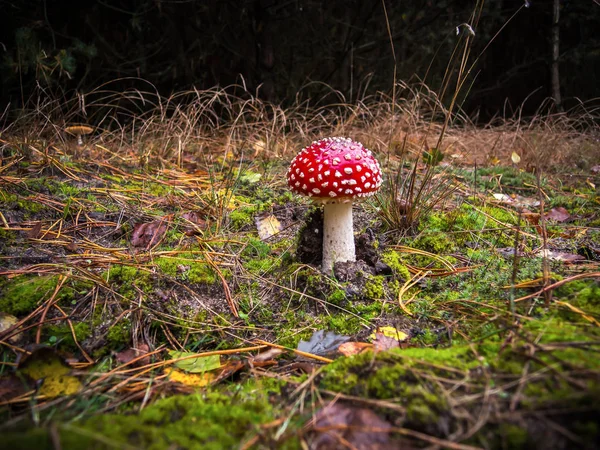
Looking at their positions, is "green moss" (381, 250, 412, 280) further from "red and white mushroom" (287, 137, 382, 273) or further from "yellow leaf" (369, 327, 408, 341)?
"yellow leaf" (369, 327, 408, 341)

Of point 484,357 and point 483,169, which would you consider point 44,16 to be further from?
point 484,357

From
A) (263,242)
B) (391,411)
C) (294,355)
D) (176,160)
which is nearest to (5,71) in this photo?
(176,160)

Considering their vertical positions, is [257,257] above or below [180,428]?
below

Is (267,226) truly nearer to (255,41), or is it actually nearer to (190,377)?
(190,377)

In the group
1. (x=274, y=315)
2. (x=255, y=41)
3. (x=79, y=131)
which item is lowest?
(x=274, y=315)

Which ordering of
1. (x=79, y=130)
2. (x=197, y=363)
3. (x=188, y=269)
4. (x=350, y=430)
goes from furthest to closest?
(x=79, y=130)
(x=188, y=269)
(x=197, y=363)
(x=350, y=430)

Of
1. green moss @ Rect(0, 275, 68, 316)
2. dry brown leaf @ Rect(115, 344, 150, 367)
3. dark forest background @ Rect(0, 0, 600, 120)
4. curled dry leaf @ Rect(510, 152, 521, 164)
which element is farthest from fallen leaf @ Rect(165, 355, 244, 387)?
curled dry leaf @ Rect(510, 152, 521, 164)

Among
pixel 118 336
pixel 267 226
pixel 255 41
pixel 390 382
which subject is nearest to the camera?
pixel 390 382

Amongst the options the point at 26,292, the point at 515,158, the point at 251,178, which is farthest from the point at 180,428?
the point at 515,158
